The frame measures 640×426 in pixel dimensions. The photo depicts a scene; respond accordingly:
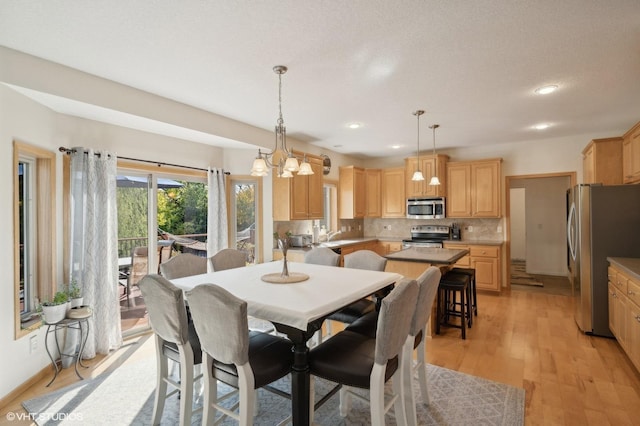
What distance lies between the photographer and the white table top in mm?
1726

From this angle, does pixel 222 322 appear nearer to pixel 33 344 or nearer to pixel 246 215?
pixel 33 344

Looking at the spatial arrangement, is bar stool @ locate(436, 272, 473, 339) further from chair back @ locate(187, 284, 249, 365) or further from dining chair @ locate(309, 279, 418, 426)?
chair back @ locate(187, 284, 249, 365)

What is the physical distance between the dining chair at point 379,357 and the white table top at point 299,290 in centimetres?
27

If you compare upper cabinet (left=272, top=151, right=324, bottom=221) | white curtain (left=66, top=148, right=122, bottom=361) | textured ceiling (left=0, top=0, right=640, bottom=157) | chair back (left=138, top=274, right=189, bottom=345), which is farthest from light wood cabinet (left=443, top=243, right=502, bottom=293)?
white curtain (left=66, top=148, right=122, bottom=361)

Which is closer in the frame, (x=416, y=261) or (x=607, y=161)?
(x=416, y=261)

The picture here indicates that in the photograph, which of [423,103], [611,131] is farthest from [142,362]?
[611,131]

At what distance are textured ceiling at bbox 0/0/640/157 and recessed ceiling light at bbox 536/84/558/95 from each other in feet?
0.24

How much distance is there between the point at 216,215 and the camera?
425cm

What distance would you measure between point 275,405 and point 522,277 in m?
6.36

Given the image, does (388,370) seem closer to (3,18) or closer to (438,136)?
(3,18)

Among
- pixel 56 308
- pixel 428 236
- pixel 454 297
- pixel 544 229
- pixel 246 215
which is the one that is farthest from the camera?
pixel 544 229

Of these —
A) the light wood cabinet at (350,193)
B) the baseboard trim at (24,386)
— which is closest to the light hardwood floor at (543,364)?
the baseboard trim at (24,386)

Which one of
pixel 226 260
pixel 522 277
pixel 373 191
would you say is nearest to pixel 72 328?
pixel 226 260

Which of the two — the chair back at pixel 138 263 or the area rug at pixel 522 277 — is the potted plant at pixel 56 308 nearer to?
the chair back at pixel 138 263
